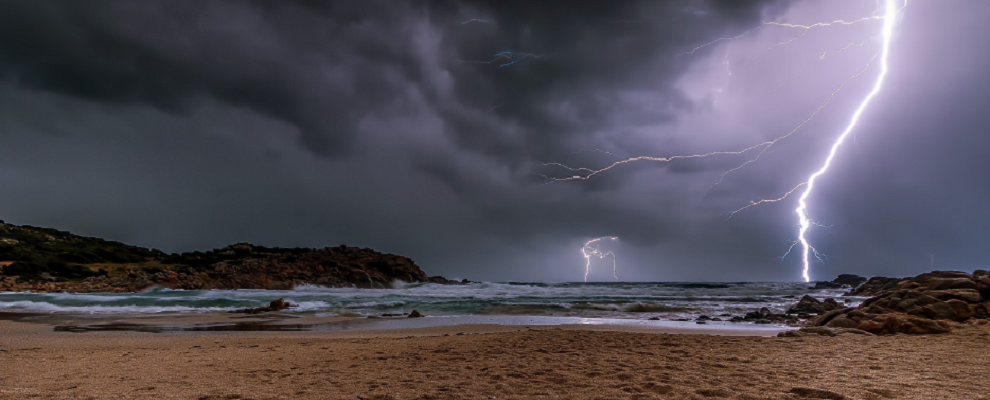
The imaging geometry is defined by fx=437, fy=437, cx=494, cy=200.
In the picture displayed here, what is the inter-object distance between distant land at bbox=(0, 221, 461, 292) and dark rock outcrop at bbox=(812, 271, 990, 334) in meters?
36.3

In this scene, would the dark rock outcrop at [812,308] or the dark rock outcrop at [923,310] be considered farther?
the dark rock outcrop at [812,308]

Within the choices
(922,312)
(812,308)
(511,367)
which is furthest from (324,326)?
(812,308)

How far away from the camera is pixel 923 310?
9352 millimetres

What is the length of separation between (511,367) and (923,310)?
32.2 feet

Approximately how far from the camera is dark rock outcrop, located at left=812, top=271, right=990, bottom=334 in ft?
27.1

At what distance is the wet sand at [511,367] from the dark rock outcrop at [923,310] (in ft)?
2.47

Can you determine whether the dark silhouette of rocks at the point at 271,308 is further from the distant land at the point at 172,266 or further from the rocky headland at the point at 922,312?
the distant land at the point at 172,266

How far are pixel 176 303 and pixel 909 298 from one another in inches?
980

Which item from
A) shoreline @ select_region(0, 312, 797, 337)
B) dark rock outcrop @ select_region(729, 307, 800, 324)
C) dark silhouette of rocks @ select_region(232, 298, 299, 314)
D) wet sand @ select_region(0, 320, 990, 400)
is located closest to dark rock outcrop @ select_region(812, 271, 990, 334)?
wet sand @ select_region(0, 320, 990, 400)

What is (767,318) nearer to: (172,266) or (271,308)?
(271,308)

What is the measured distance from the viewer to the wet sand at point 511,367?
4086mm

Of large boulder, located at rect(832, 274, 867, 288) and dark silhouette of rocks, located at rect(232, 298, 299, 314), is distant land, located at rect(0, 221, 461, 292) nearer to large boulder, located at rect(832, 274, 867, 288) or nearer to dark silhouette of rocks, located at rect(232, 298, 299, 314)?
dark silhouette of rocks, located at rect(232, 298, 299, 314)

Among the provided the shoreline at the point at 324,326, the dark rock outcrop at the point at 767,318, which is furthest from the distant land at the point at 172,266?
the dark rock outcrop at the point at 767,318

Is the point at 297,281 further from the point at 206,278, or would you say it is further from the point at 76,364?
the point at 76,364
